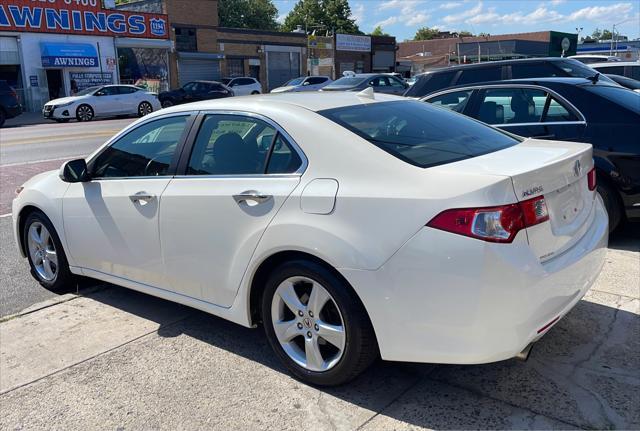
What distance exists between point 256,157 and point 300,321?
3.35ft

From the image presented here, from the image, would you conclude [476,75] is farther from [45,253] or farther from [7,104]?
[7,104]

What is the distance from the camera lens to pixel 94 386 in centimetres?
353

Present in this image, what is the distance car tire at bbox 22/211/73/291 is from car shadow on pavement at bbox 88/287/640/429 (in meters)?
1.28

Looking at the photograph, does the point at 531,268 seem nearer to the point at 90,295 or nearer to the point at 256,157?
the point at 256,157

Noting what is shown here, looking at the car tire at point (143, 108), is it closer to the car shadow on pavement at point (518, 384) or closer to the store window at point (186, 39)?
the store window at point (186, 39)

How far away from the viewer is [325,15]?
9575 cm

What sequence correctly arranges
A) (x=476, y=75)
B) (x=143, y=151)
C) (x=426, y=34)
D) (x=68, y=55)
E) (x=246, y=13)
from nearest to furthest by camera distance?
(x=143, y=151) < (x=476, y=75) < (x=68, y=55) < (x=246, y=13) < (x=426, y=34)

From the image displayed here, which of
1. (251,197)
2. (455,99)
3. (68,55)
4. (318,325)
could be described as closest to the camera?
(318,325)

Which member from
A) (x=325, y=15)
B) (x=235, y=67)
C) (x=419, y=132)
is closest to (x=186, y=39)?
(x=235, y=67)

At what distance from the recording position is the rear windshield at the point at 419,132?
329 centimetres

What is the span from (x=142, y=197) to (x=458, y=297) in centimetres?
228

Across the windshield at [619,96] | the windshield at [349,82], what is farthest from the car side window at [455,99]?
the windshield at [349,82]

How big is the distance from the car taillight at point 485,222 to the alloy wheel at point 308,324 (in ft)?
2.52

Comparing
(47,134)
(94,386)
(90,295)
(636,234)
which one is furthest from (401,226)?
(47,134)
